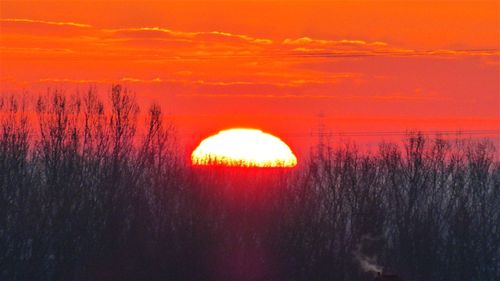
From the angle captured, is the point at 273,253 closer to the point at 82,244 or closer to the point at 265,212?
the point at 265,212

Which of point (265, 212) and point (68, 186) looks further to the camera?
point (265, 212)

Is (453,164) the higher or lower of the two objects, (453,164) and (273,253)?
the higher

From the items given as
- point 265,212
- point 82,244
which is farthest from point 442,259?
point 82,244

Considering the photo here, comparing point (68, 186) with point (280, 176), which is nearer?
point (68, 186)

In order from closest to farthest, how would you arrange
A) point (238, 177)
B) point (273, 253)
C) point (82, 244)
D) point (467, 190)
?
point (82, 244) → point (273, 253) → point (238, 177) → point (467, 190)

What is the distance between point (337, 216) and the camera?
2160 inches

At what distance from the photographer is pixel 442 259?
171 ft

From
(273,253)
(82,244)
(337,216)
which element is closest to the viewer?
(82,244)

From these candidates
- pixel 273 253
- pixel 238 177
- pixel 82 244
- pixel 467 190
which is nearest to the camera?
pixel 82 244

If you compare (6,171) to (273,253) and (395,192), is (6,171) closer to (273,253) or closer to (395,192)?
(273,253)

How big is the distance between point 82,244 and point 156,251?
113 inches

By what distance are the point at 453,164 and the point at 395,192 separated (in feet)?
17.1

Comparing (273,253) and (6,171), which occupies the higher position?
(6,171)

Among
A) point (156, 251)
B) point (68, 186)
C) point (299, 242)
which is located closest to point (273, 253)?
point (299, 242)
